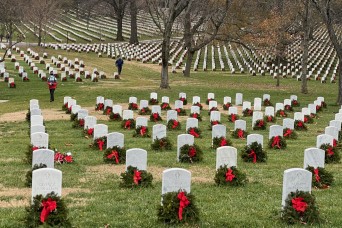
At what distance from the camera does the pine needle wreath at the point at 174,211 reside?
30.3 feet

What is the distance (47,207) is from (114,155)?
561cm

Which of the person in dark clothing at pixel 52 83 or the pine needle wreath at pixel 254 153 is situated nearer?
the pine needle wreath at pixel 254 153

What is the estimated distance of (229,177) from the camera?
12.0 metres

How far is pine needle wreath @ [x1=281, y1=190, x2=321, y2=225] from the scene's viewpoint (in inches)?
371

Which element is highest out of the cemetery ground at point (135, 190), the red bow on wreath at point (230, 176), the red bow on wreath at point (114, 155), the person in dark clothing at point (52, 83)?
the person in dark clothing at point (52, 83)

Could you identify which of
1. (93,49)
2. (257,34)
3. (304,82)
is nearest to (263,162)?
(304,82)

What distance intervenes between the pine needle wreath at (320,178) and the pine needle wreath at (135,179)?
3.28m

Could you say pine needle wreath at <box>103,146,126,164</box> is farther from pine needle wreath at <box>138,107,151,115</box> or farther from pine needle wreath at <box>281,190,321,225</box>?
pine needle wreath at <box>138,107,151,115</box>

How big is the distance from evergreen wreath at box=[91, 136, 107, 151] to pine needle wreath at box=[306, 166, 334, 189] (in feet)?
21.0

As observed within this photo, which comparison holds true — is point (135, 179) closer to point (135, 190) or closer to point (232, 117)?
point (135, 190)

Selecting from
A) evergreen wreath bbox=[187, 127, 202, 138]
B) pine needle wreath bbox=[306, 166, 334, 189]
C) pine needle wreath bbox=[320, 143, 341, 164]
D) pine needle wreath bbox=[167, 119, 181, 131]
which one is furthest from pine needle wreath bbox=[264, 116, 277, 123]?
pine needle wreath bbox=[306, 166, 334, 189]

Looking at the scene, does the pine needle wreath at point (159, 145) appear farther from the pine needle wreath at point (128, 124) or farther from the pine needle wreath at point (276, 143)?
the pine needle wreath at point (128, 124)

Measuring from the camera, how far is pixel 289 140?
19.0 m

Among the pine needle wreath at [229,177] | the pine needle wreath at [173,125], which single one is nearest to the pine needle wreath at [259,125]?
the pine needle wreath at [173,125]
